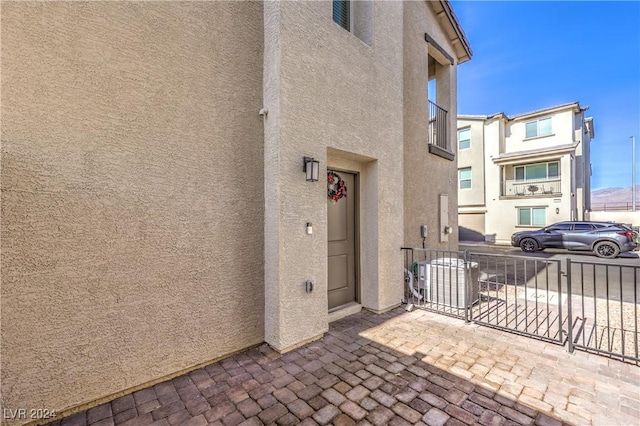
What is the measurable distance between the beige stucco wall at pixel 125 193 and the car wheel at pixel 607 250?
1654 cm

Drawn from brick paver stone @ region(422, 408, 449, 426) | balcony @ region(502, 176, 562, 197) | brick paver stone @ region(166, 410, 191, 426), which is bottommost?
brick paver stone @ region(166, 410, 191, 426)

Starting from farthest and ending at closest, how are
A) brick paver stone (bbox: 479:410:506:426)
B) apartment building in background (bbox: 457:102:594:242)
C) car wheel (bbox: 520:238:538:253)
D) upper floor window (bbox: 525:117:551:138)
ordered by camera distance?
upper floor window (bbox: 525:117:551:138) < apartment building in background (bbox: 457:102:594:242) < car wheel (bbox: 520:238:538:253) < brick paver stone (bbox: 479:410:506:426)

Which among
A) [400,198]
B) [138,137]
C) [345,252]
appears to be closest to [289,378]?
[345,252]

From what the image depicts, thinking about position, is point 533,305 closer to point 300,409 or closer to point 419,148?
point 419,148

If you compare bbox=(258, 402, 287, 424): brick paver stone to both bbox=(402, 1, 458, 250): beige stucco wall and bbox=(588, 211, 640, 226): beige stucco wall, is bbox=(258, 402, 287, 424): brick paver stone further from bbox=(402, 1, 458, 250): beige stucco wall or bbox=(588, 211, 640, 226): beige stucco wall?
bbox=(588, 211, 640, 226): beige stucco wall

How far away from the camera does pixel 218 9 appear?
11.6ft

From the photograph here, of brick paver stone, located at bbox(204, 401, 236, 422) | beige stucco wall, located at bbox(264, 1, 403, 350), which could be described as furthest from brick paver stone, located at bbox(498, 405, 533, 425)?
brick paver stone, located at bbox(204, 401, 236, 422)

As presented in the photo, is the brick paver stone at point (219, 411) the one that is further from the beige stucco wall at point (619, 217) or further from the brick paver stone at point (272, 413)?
the beige stucco wall at point (619, 217)

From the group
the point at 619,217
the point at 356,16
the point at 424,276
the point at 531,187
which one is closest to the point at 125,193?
the point at 356,16

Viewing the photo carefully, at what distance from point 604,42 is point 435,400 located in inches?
700

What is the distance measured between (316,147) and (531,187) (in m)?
20.7

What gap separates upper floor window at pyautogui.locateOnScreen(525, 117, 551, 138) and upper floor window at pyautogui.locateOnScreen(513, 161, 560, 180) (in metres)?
2.27

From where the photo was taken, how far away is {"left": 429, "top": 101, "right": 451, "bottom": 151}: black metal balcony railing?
825 centimetres

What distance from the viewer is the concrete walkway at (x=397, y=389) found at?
2463 mm
